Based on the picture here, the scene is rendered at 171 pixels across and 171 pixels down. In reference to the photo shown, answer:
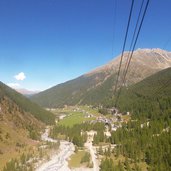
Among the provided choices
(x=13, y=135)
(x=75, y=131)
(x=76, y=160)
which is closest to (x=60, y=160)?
(x=76, y=160)

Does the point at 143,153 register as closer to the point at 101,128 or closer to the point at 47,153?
the point at 47,153

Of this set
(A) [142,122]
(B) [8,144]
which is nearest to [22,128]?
(B) [8,144]

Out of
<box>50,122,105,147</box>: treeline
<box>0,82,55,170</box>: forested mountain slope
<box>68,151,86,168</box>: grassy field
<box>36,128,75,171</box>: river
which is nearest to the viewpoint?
<box>36,128,75,171</box>: river

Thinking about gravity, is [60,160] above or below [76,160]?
above

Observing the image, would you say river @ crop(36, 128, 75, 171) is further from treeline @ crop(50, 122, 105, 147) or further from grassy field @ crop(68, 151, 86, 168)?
treeline @ crop(50, 122, 105, 147)

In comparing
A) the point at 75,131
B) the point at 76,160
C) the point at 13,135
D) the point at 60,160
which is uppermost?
the point at 75,131

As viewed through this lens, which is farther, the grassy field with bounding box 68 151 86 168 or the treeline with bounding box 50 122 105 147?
the treeline with bounding box 50 122 105 147

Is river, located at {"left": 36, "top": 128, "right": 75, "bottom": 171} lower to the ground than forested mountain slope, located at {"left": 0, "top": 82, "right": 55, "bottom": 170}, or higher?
lower

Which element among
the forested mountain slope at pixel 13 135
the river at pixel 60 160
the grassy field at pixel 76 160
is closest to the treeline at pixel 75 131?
the river at pixel 60 160

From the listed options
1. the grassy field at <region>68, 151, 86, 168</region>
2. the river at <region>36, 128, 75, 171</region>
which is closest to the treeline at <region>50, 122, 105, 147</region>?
the river at <region>36, 128, 75, 171</region>

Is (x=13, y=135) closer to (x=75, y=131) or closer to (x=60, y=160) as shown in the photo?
(x=75, y=131)

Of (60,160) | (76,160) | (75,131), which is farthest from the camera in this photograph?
(75,131)
